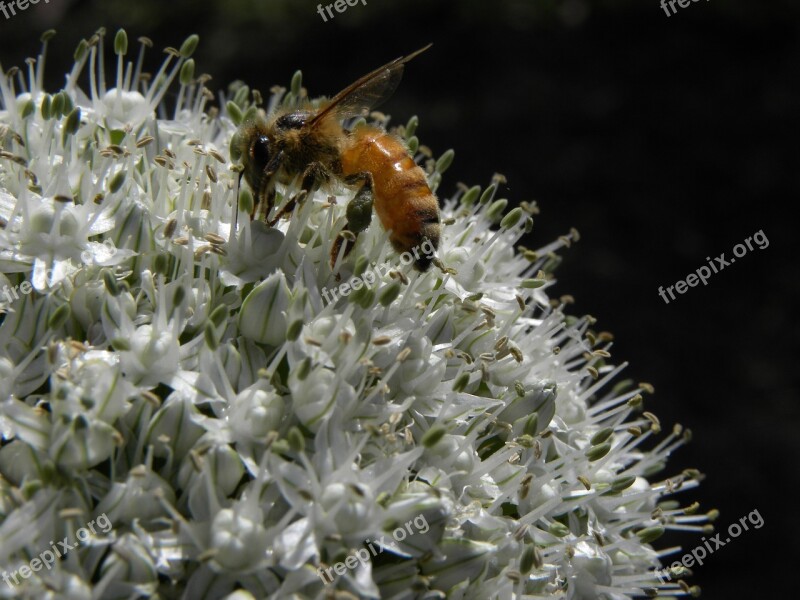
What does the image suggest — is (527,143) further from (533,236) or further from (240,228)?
(240,228)

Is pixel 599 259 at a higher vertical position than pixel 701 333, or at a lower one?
higher

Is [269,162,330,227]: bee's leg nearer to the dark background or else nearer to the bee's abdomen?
the bee's abdomen

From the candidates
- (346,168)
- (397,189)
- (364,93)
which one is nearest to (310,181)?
(346,168)

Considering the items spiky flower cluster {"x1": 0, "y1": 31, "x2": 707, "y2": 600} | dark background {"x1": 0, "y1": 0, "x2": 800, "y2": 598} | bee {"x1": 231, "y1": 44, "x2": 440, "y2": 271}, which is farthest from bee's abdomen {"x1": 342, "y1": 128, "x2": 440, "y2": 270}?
dark background {"x1": 0, "y1": 0, "x2": 800, "y2": 598}

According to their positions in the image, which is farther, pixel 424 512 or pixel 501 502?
pixel 501 502

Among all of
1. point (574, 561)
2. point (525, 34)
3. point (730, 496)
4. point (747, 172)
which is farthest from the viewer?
point (525, 34)

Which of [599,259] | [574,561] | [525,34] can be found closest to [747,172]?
[599,259]

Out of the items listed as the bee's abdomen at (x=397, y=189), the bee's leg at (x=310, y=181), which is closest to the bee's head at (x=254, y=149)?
the bee's leg at (x=310, y=181)
